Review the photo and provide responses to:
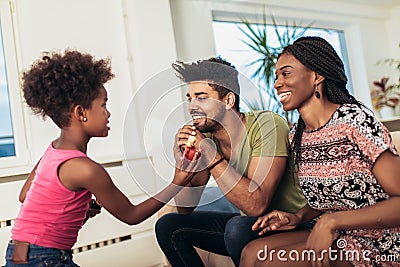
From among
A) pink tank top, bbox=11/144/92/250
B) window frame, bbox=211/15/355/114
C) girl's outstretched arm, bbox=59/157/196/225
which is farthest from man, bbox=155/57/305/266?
window frame, bbox=211/15/355/114

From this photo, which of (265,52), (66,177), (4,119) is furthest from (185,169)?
(265,52)

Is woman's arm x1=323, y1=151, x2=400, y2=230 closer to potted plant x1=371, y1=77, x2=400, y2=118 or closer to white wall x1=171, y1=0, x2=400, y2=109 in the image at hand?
white wall x1=171, y1=0, x2=400, y2=109

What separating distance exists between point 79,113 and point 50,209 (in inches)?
11.2

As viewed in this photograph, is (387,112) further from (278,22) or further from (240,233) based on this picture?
(240,233)

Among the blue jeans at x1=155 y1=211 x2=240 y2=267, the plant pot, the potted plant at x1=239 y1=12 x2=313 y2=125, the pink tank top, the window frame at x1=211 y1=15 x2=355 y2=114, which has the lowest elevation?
the blue jeans at x1=155 y1=211 x2=240 y2=267

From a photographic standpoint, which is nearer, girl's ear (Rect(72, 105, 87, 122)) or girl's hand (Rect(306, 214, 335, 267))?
girl's hand (Rect(306, 214, 335, 267))

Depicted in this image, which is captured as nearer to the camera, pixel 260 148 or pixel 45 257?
pixel 45 257

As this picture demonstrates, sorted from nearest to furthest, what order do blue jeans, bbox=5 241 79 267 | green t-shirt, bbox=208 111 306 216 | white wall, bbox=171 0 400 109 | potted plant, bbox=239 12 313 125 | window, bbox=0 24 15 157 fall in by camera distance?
blue jeans, bbox=5 241 79 267, green t-shirt, bbox=208 111 306 216, window, bbox=0 24 15 157, white wall, bbox=171 0 400 109, potted plant, bbox=239 12 313 125

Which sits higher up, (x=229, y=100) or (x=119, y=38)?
(x=119, y=38)

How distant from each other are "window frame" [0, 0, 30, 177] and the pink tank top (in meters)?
1.21

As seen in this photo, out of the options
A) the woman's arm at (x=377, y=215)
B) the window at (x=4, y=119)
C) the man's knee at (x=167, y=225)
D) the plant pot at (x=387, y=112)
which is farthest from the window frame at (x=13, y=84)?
the plant pot at (x=387, y=112)

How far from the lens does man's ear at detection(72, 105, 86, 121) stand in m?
1.39

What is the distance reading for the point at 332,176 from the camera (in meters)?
1.28

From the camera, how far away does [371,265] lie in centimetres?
122
